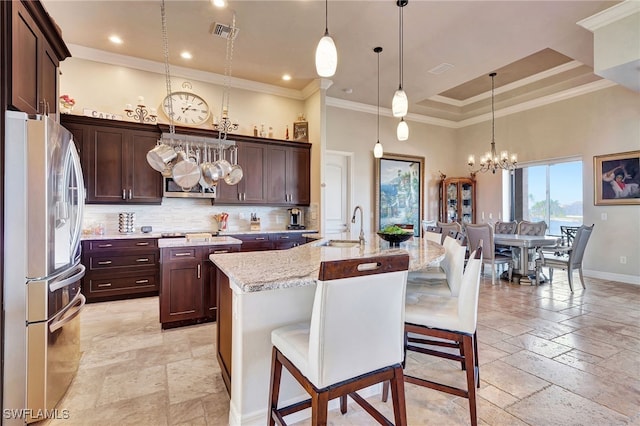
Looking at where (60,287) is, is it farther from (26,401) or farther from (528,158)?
(528,158)

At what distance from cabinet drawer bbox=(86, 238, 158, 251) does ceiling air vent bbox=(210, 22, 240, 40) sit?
2876 mm

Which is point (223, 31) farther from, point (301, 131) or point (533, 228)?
point (533, 228)

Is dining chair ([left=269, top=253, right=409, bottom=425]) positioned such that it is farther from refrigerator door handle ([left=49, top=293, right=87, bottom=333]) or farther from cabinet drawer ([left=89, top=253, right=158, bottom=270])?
cabinet drawer ([left=89, top=253, right=158, bottom=270])

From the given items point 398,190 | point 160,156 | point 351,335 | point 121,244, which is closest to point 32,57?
point 160,156

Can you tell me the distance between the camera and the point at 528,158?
6.39 meters

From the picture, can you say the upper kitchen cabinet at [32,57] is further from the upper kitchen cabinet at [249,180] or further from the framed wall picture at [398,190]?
the framed wall picture at [398,190]

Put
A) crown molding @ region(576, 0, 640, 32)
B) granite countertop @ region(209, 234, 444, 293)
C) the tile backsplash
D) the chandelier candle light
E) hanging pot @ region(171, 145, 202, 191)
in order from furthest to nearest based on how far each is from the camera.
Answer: the tile backsplash < the chandelier candle light < crown molding @ region(576, 0, 640, 32) < hanging pot @ region(171, 145, 202, 191) < granite countertop @ region(209, 234, 444, 293)

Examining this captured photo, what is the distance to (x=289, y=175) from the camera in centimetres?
548

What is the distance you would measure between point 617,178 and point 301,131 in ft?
17.9

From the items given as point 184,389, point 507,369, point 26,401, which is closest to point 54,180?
point 26,401

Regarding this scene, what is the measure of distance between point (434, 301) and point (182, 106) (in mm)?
4753

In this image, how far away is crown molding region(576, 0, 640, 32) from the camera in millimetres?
3176

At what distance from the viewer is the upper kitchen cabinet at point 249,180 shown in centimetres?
498

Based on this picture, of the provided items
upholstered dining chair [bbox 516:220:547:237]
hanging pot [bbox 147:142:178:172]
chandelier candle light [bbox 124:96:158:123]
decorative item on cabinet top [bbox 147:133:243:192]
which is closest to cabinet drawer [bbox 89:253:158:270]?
decorative item on cabinet top [bbox 147:133:243:192]
